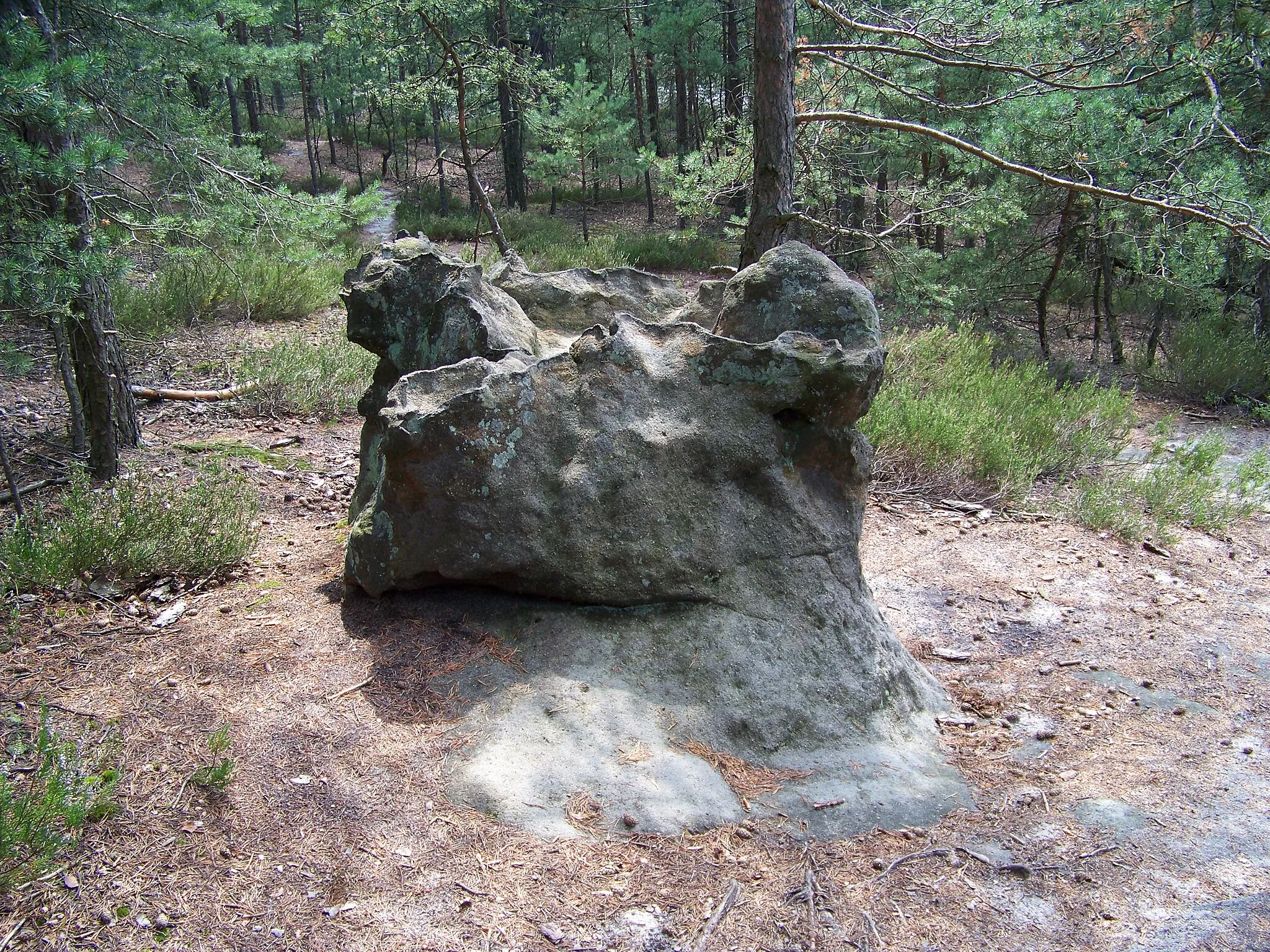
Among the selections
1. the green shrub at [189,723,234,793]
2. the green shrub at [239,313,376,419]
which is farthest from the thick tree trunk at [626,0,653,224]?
the green shrub at [189,723,234,793]

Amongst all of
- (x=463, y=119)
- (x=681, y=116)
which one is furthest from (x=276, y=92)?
(x=463, y=119)

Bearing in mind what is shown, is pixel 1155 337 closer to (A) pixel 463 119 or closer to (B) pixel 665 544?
(A) pixel 463 119

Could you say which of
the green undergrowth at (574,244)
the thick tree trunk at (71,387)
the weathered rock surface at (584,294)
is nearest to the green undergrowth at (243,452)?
the thick tree trunk at (71,387)

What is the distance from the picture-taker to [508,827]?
2691 millimetres

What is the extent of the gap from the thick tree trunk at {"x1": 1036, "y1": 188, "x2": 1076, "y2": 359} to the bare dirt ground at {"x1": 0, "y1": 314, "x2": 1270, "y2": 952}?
640 cm

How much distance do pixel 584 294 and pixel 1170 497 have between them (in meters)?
4.63

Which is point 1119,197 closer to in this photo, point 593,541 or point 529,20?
point 593,541

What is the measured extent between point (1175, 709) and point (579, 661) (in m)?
2.66

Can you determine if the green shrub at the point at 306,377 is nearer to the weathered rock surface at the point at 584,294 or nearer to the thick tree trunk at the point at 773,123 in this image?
the weathered rock surface at the point at 584,294

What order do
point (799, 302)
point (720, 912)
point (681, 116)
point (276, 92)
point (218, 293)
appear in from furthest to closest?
point (276, 92), point (681, 116), point (218, 293), point (799, 302), point (720, 912)

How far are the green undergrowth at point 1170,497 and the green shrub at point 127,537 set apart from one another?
5346 mm

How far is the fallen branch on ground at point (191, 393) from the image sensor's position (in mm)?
6691

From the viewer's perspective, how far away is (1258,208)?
5.17m

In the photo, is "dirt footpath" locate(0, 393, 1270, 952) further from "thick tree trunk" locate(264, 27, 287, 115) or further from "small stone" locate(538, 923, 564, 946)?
"thick tree trunk" locate(264, 27, 287, 115)
